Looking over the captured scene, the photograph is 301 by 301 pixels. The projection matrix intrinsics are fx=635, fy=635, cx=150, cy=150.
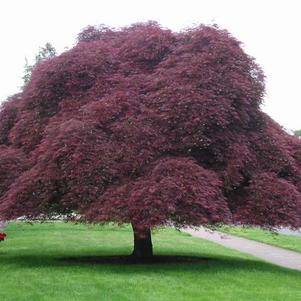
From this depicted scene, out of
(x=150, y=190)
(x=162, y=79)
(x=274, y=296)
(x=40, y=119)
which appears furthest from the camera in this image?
(x=40, y=119)

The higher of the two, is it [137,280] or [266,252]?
→ [266,252]

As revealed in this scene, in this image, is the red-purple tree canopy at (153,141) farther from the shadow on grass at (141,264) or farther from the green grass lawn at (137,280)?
the shadow on grass at (141,264)

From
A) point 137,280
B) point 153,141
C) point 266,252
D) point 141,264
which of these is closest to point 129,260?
point 141,264

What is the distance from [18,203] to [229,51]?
5.11 meters

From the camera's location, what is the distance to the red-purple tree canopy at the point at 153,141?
11.1 meters

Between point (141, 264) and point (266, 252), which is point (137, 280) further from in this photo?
point (266, 252)

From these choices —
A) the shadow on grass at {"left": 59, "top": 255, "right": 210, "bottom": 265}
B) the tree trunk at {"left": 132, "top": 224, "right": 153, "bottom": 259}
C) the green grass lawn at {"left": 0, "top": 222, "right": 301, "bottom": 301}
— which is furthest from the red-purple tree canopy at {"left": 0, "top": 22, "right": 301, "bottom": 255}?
the tree trunk at {"left": 132, "top": 224, "right": 153, "bottom": 259}

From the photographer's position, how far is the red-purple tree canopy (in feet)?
36.5

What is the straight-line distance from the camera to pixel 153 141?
1186 centimetres

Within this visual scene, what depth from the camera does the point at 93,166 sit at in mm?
11383

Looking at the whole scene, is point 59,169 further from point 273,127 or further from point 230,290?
point 273,127

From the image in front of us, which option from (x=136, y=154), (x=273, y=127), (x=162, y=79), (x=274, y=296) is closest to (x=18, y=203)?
(x=136, y=154)

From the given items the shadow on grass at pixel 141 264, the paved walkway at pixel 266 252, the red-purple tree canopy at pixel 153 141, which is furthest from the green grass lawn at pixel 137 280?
the paved walkway at pixel 266 252

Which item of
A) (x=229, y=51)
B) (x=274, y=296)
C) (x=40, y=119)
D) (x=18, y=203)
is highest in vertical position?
(x=229, y=51)
